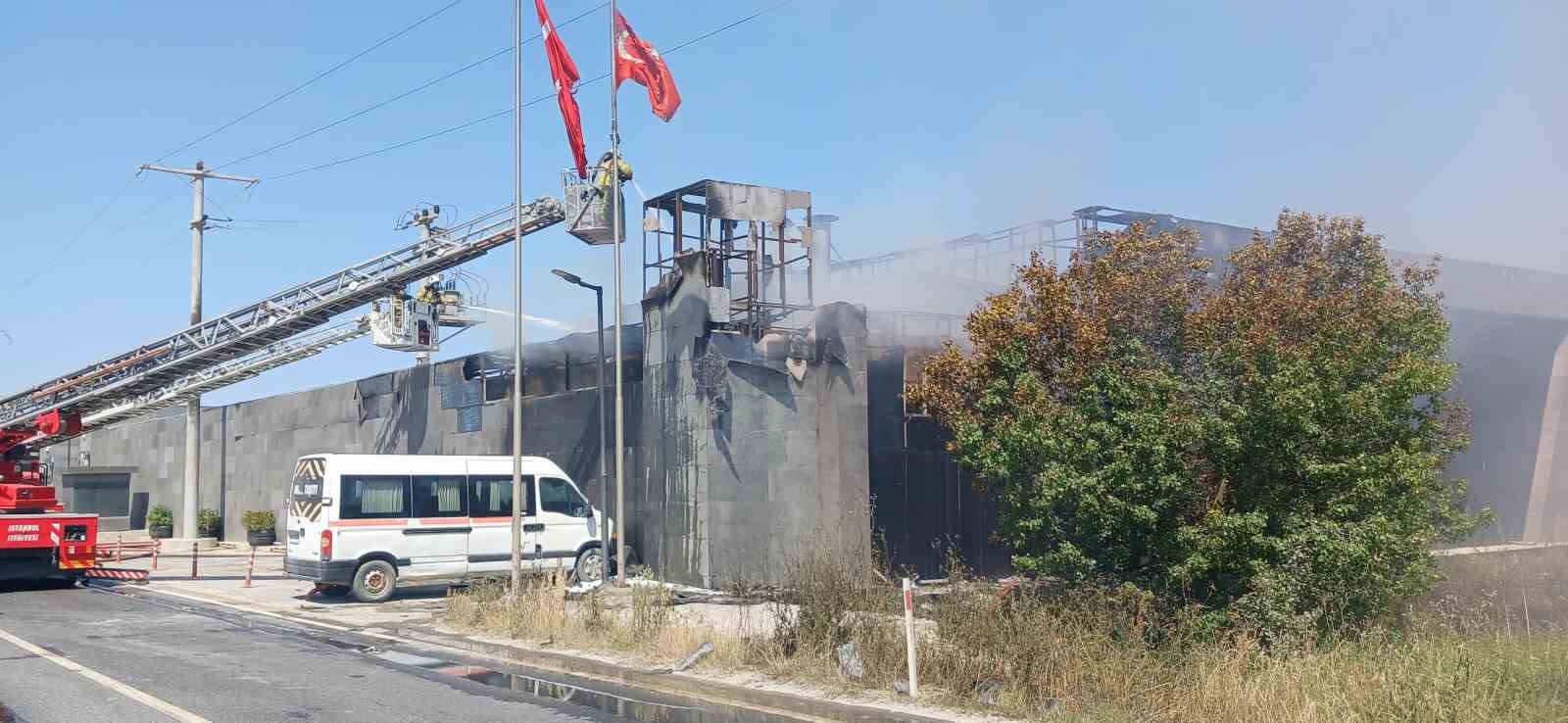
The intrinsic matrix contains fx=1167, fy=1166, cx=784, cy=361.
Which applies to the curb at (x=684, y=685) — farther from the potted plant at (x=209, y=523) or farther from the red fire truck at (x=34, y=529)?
the potted plant at (x=209, y=523)

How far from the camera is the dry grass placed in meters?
7.83

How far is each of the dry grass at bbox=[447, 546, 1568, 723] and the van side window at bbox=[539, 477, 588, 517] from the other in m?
5.91

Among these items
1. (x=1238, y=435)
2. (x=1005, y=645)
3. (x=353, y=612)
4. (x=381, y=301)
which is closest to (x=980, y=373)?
(x=1238, y=435)

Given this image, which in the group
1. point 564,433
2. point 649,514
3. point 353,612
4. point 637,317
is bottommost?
point 353,612

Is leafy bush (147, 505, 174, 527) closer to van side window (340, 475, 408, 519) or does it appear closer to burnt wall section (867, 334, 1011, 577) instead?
van side window (340, 475, 408, 519)

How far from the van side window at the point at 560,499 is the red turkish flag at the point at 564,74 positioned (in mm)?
5679

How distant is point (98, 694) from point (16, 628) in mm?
6338

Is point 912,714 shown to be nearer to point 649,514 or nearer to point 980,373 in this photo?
point 980,373

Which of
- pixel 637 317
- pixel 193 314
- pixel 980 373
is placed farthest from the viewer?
pixel 193 314

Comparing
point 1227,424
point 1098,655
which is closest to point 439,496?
point 1098,655

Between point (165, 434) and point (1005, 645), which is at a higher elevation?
point (165, 434)

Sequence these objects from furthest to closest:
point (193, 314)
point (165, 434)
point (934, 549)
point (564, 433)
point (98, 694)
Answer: point (165, 434) → point (193, 314) → point (564, 433) → point (934, 549) → point (98, 694)

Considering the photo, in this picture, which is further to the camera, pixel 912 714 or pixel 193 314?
pixel 193 314

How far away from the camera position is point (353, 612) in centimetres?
1728
